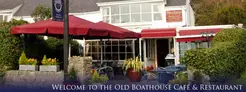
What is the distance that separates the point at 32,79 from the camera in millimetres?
14680

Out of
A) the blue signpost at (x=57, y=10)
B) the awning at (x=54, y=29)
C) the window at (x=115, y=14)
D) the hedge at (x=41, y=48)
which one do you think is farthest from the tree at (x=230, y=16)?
the blue signpost at (x=57, y=10)

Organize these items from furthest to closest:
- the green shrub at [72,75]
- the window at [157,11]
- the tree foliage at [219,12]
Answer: the tree foliage at [219,12]
the window at [157,11]
the green shrub at [72,75]

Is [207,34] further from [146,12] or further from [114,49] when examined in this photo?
[114,49]

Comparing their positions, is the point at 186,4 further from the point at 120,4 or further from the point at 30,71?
the point at 30,71

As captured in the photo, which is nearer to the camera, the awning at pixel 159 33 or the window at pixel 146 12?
the awning at pixel 159 33

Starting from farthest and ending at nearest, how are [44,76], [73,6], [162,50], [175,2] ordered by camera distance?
[73,6] → [175,2] → [162,50] → [44,76]

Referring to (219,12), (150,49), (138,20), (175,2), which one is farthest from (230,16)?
(150,49)

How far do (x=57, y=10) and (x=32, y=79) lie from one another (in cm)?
488

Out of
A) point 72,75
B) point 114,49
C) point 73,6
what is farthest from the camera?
point 73,6

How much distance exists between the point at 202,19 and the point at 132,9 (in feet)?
33.9

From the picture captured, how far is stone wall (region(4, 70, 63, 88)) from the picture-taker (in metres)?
14.2

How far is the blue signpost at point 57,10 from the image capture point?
1107cm

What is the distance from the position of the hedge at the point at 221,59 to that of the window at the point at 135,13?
17389 mm

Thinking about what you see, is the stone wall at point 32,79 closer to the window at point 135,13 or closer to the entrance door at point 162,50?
the entrance door at point 162,50
